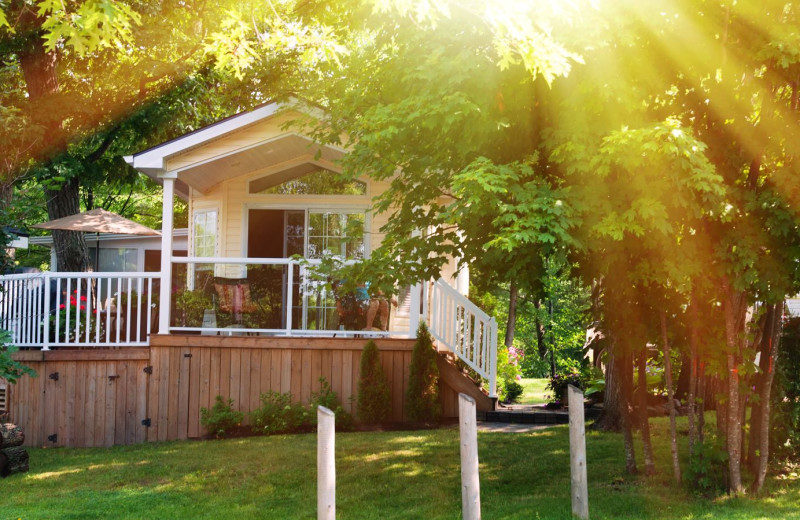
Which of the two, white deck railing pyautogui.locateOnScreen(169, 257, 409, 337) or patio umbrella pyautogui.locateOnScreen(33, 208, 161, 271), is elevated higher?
patio umbrella pyautogui.locateOnScreen(33, 208, 161, 271)

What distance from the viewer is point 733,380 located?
6844mm

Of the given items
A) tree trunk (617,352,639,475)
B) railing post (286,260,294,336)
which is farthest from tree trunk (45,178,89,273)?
tree trunk (617,352,639,475)

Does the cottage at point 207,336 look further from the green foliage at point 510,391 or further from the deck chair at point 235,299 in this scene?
the green foliage at point 510,391

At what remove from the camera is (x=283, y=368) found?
425 inches

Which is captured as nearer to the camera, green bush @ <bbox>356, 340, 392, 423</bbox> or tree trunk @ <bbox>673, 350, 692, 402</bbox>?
green bush @ <bbox>356, 340, 392, 423</bbox>

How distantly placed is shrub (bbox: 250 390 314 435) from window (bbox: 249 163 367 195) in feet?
12.1

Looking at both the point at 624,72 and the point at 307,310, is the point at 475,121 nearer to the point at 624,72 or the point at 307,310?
the point at 624,72

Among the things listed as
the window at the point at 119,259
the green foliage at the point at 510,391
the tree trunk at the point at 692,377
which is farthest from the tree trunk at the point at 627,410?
the window at the point at 119,259

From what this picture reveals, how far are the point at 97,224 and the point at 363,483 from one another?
303 inches

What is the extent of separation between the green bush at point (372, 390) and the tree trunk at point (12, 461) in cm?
394

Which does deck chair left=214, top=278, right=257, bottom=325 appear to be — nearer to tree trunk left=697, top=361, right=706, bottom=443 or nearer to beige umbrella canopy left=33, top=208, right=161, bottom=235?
beige umbrella canopy left=33, top=208, right=161, bottom=235

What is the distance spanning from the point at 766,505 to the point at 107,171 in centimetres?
1364

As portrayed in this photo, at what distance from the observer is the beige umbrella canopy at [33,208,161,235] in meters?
13.2

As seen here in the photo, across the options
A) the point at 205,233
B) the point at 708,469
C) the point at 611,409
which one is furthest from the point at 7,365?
the point at 611,409
